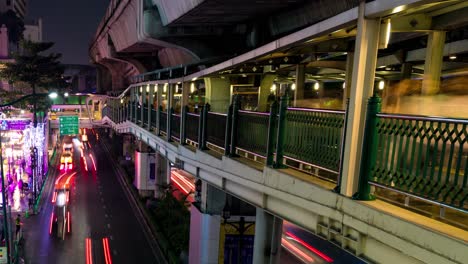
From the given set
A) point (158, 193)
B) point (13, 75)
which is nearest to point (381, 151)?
point (158, 193)

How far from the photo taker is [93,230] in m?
22.2

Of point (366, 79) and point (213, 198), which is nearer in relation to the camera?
point (366, 79)

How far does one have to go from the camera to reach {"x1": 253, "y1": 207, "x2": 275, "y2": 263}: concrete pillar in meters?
8.44

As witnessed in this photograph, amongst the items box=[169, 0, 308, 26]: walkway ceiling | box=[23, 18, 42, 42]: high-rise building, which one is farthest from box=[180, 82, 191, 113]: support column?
box=[23, 18, 42, 42]: high-rise building

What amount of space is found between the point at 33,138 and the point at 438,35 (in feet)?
93.8

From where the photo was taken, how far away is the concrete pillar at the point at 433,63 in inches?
235

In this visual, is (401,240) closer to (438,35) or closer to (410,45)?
(438,35)

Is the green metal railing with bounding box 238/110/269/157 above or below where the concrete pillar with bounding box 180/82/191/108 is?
below

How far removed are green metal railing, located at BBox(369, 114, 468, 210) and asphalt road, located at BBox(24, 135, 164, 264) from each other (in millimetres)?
16546

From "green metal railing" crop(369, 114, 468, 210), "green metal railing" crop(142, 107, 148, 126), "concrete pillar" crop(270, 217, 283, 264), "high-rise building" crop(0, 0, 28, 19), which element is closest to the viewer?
"green metal railing" crop(369, 114, 468, 210)

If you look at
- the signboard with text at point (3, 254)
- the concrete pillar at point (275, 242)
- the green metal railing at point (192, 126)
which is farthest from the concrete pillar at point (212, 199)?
the signboard with text at point (3, 254)

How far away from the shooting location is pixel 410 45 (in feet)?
29.3

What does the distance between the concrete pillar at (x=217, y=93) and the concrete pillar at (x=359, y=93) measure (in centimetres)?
843

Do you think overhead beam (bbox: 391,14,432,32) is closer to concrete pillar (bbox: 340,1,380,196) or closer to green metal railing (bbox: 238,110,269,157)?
concrete pillar (bbox: 340,1,380,196)
